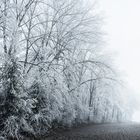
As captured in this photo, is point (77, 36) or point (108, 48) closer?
point (77, 36)

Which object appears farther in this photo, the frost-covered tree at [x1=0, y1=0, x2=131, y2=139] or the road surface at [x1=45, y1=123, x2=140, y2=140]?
the road surface at [x1=45, y1=123, x2=140, y2=140]

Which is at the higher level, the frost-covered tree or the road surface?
the frost-covered tree

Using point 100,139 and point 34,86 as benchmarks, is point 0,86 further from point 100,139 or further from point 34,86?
point 100,139

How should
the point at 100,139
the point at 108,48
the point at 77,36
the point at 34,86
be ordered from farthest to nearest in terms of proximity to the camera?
the point at 108,48 < the point at 77,36 < the point at 34,86 < the point at 100,139

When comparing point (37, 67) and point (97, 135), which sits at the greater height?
point (37, 67)

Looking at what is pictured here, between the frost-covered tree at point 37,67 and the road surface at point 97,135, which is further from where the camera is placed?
the road surface at point 97,135

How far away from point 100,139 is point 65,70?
6.04 metres

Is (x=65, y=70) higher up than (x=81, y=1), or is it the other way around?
(x=81, y=1)

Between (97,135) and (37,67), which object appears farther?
(97,135)

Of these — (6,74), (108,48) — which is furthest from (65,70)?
(108,48)

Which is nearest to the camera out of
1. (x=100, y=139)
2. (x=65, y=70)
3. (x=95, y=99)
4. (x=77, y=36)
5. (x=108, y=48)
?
(x=100, y=139)

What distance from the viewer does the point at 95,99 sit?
116 feet

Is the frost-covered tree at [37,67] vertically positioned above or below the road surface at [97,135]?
above

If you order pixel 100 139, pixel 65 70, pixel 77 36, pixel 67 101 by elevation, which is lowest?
pixel 100 139
